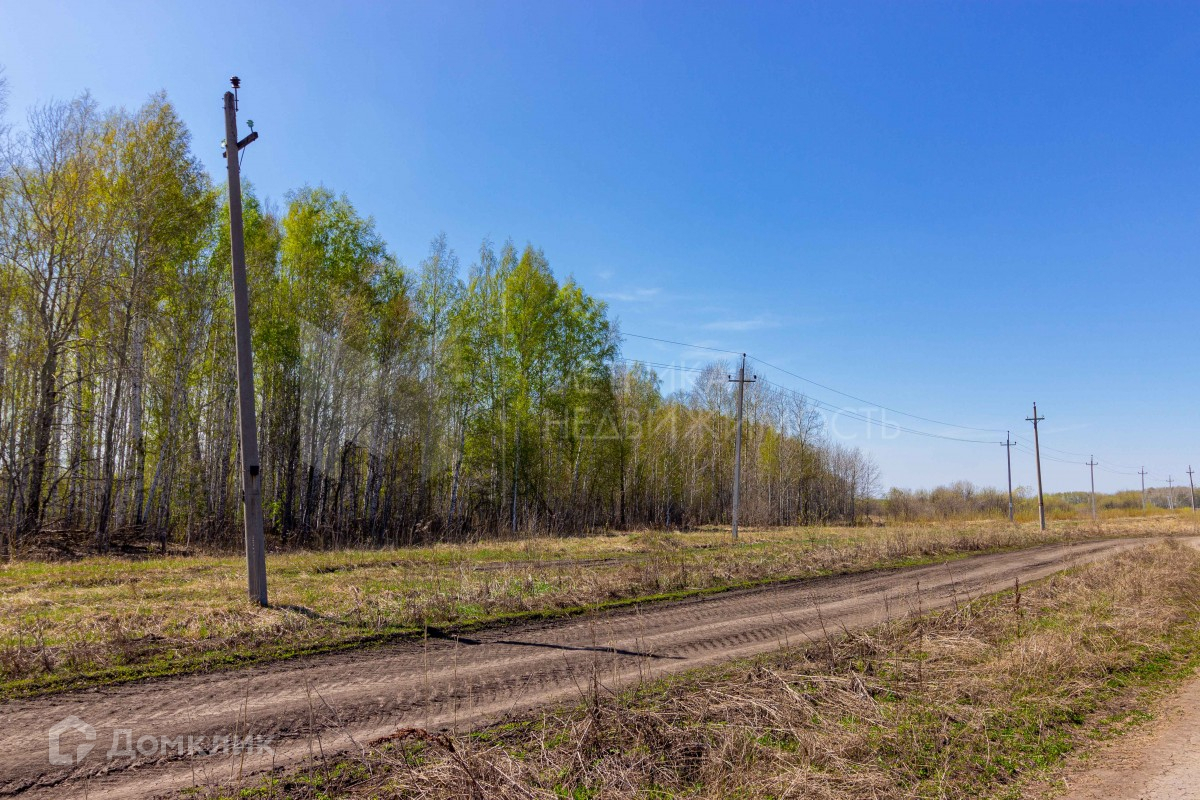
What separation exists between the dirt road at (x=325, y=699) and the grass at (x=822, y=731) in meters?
0.44

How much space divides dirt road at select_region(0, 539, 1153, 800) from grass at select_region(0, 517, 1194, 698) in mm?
722

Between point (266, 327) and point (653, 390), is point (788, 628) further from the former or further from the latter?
point (653, 390)

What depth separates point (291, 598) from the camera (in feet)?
30.5

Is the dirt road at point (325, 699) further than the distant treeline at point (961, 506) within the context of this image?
No

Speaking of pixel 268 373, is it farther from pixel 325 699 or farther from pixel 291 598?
pixel 325 699

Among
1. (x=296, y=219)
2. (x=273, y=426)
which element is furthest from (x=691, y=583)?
(x=296, y=219)

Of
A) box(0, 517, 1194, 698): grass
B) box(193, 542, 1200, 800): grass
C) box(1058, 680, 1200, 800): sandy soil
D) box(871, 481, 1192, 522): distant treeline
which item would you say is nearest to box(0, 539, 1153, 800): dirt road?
box(193, 542, 1200, 800): grass

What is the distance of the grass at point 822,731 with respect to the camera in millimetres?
3900

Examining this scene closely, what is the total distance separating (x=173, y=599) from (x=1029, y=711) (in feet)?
35.4

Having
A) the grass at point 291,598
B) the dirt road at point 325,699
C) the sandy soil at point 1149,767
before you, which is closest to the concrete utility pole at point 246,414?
the grass at point 291,598

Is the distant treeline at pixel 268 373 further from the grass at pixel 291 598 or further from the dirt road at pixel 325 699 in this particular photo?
the dirt road at pixel 325 699

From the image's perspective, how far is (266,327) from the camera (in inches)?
861

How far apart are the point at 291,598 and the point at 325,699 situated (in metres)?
4.35

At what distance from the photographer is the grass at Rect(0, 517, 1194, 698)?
6.45 meters
